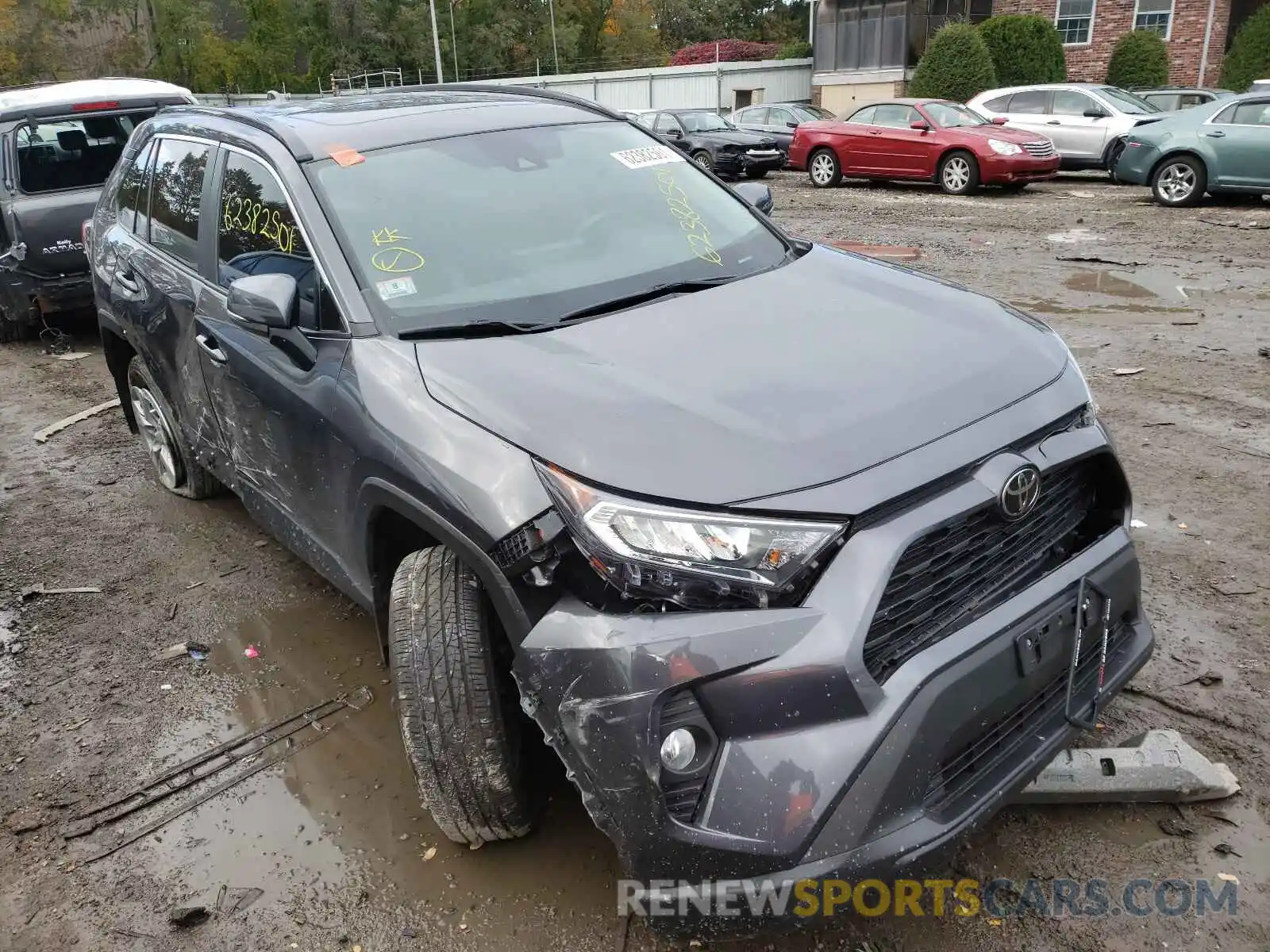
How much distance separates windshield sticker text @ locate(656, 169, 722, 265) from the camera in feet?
10.8

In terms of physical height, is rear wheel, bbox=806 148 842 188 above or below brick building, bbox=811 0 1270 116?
below

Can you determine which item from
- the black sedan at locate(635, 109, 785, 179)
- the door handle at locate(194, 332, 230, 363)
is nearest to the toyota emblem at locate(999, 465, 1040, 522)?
the door handle at locate(194, 332, 230, 363)

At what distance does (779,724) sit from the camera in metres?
1.92

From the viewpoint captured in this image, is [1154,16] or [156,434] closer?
[156,434]

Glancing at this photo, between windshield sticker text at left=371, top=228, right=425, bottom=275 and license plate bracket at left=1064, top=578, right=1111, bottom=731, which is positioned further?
windshield sticker text at left=371, top=228, right=425, bottom=275

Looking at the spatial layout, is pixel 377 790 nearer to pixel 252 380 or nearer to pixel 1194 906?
pixel 252 380

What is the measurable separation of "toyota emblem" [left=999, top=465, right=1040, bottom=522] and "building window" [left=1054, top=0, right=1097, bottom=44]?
30235mm

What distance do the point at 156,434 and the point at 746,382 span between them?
3.97 meters

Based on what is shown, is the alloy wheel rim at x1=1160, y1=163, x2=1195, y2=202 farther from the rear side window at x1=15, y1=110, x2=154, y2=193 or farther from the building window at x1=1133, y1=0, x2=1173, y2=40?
the building window at x1=1133, y1=0, x2=1173, y2=40

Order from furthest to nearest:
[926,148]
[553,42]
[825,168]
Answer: [553,42]
[825,168]
[926,148]

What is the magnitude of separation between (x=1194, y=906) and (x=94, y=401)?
732 cm

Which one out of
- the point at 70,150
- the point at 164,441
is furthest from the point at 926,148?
the point at 164,441

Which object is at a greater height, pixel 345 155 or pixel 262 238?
pixel 345 155

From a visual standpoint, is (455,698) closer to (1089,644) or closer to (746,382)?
(746,382)
